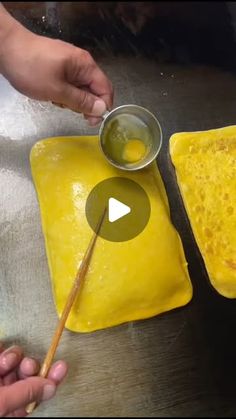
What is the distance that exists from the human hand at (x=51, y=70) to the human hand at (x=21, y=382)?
0.58 metres

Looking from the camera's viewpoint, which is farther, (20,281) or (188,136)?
(188,136)

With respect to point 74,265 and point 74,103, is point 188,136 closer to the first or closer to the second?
point 74,103

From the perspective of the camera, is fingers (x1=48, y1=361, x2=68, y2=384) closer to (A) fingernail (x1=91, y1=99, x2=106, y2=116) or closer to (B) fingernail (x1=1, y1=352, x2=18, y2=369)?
(B) fingernail (x1=1, y1=352, x2=18, y2=369)

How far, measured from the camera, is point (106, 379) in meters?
1.06

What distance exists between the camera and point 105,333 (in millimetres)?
1091

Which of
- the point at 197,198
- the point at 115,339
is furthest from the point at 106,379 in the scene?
the point at 197,198

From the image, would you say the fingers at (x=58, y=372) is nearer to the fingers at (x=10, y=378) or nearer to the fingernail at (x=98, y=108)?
the fingers at (x=10, y=378)

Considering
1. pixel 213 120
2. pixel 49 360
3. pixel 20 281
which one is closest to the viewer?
pixel 49 360

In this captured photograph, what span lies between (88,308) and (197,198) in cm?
41
